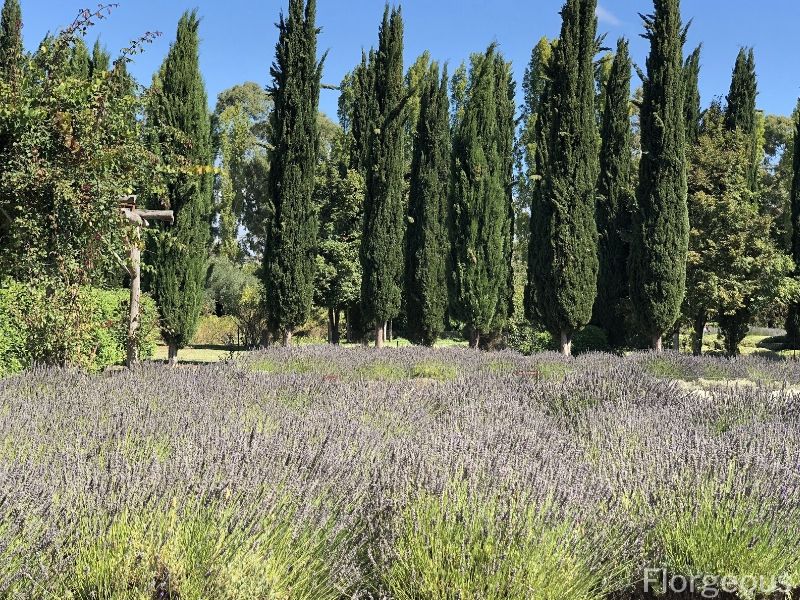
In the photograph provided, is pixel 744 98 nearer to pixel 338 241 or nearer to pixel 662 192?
pixel 662 192

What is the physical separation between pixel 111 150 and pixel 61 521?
435 cm

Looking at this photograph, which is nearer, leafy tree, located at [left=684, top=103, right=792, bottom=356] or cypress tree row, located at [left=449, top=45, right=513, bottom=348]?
leafy tree, located at [left=684, top=103, right=792, bottom=356]

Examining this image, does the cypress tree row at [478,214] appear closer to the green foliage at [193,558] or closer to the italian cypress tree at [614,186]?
the italian cypress tree at [614,186]

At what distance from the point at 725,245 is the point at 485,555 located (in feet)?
47.2

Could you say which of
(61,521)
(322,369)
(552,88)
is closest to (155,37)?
(322,369)

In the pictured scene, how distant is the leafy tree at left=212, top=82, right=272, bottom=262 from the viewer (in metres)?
29.1

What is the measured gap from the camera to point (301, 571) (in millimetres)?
2070

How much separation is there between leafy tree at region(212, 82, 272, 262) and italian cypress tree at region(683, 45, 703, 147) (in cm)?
1584

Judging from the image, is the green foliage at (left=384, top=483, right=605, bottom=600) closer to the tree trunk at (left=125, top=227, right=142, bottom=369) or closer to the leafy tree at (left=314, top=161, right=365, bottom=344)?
the tree trunk at (left=125, top=227, right=142, bottom=369)

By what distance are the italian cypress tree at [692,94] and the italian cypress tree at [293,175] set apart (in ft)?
32.6

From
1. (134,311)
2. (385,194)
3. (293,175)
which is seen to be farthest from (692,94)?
(134,311)

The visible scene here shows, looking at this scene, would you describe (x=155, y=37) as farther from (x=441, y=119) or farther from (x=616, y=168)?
(x=616, y=168)

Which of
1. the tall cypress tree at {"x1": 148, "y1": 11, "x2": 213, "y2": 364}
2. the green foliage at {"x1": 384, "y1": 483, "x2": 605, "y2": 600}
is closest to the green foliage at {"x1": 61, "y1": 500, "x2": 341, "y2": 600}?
the green foliage at {"x1": 384, "y1": 483, "x2": 605, "y2": 600}

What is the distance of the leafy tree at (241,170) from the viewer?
2908 cm
